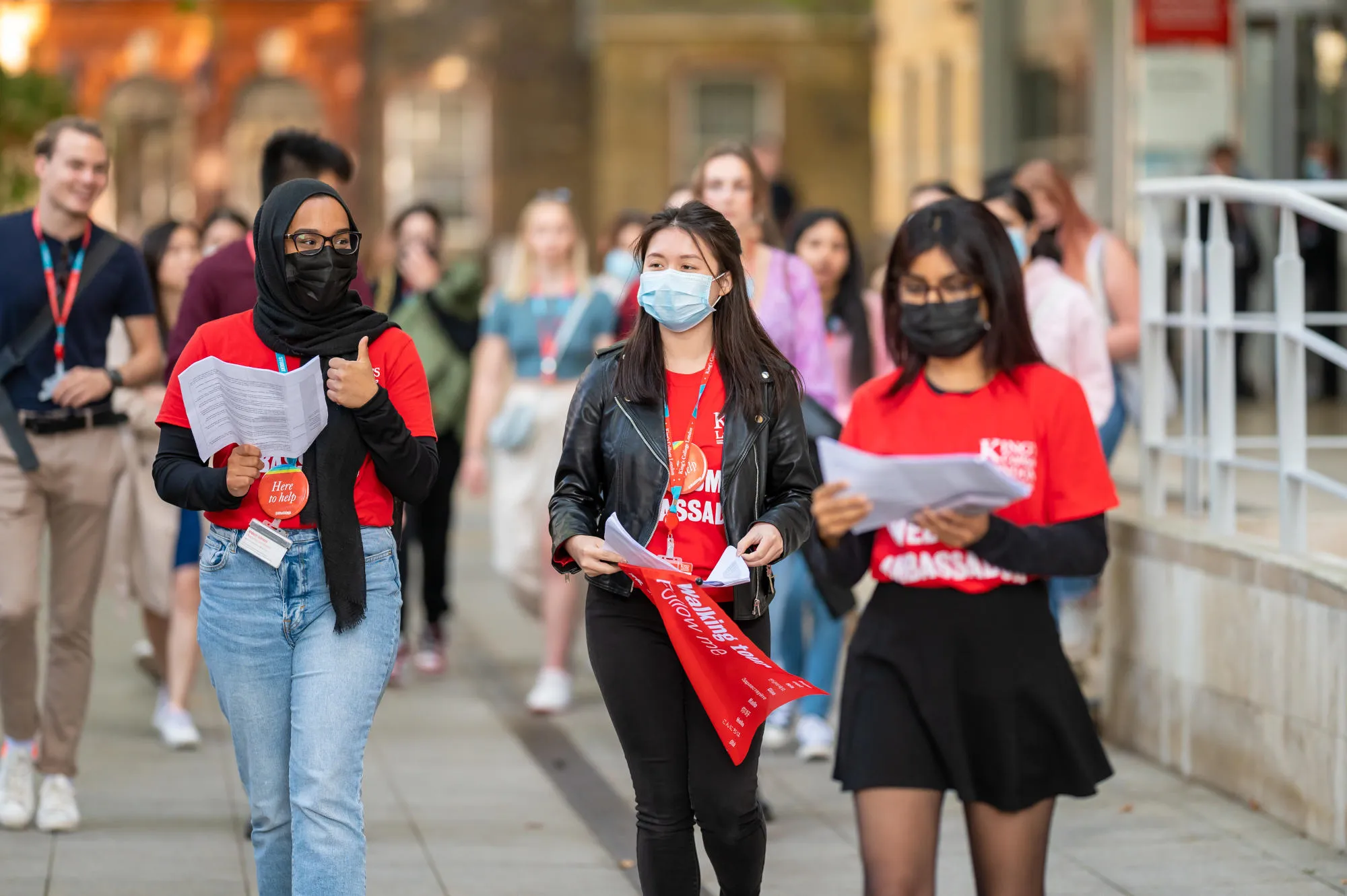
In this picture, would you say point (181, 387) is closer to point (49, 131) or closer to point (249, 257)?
point (249, 257)

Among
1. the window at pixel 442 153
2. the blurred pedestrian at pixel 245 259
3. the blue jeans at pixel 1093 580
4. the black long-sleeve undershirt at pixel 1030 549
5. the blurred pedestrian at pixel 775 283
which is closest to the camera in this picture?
the black long-sleeve undershirt at pixel 1030 549

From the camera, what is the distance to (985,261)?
4305mm

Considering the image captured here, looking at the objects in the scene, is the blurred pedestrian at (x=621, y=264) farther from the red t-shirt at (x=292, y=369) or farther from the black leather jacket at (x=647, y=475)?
the red t-shirt at (x=292, y=369)

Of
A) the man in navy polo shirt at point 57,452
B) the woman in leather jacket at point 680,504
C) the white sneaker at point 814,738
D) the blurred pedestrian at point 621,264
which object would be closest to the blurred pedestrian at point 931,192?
the blurred pedestrian at point 621,264

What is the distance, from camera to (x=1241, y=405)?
48.8ft

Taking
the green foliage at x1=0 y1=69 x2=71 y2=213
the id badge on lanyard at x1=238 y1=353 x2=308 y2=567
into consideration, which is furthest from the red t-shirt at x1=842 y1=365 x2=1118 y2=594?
the green foliage at x1=0 y1=69 x2=71 y2=213

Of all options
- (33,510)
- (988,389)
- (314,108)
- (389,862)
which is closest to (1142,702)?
(389,862)

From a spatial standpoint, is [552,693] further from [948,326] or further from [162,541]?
[948,326]

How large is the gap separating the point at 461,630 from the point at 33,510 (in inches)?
180

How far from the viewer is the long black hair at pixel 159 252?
27.9 ft

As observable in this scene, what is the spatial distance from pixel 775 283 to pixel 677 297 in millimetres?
2306

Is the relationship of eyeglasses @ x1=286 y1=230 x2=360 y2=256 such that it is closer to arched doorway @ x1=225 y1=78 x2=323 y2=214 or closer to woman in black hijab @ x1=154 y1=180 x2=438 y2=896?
woman in black hijab @ x1=154 y1=180 x2=438 y2=896

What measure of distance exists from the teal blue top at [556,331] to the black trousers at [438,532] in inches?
33.5

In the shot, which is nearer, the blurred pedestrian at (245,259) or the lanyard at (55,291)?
the blurred pedestrian at (245,259)
